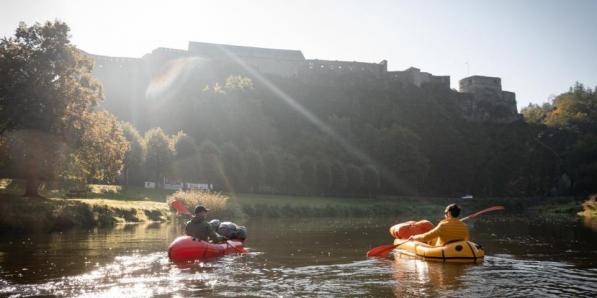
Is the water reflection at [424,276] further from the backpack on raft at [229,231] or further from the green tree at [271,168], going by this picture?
the green tree at [271,168]

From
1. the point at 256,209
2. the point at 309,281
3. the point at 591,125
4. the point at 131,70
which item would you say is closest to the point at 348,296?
the point at 309,281

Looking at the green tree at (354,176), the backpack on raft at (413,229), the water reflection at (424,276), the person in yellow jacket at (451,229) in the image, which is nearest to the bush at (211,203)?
the backpack on raft at (413,229)

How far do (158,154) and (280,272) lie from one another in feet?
142

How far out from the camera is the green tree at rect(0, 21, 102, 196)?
3036cm

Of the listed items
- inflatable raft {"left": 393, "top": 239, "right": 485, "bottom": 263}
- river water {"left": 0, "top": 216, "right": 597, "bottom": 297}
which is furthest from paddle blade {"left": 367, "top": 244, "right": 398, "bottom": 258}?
inflatable raft {"left": 393, "top": 239, "right": 485, "bottom": 263}

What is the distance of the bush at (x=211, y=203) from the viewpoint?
116 feet

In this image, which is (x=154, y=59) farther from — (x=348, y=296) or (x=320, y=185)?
(x=348, y=296)

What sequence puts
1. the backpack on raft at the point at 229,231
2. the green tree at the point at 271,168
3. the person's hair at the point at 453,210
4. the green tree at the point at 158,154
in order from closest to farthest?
the person's hair at the point at 453,210 < the backpack on raft at the point at 229,231 < the green tree at the point at 158,154 < the green tree at the point at 271,168

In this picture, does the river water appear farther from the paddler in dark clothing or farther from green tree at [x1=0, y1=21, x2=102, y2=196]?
green tree at [x1=0, y1=21, x2=102, y2=196]

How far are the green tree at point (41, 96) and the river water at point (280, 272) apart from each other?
9.69 metres

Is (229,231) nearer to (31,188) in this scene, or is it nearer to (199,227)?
(199,227)

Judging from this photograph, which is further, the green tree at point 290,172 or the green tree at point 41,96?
the green tree at point 290,172

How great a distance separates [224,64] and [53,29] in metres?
78.4

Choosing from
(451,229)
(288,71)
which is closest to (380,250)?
(451,229)
